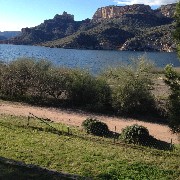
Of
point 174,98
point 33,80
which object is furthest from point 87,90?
point 174,98

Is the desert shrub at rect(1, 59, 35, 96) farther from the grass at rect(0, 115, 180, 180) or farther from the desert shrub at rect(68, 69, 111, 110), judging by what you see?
the grass at rect(0, 115, 180, 180)

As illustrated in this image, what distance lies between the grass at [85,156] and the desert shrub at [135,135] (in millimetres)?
1733

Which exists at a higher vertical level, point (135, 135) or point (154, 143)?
point (135, 135)

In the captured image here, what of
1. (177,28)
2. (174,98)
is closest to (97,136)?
(174,98)

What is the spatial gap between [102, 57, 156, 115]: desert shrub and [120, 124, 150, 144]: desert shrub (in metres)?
9.81

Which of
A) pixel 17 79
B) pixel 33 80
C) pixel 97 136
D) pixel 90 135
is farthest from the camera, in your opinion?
pixel 17 79

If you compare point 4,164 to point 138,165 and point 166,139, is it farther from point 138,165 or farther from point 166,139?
point 166,139

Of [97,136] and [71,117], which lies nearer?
[97,136]

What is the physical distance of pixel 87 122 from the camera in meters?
27.1

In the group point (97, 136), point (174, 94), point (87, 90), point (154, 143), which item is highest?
point (174, 94)

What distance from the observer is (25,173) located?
14.7m

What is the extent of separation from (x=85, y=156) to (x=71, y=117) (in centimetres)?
1230

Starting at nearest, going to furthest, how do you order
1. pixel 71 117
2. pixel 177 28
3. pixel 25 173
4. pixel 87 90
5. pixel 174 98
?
pixel 25 173 < pixel 177 28 < pixel 174 98 < pixel 71 117 < pixel 87 90

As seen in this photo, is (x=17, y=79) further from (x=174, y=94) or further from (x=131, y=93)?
(x=174, y=94)
